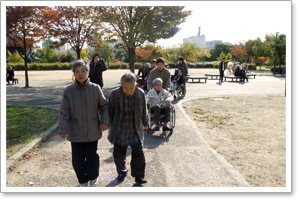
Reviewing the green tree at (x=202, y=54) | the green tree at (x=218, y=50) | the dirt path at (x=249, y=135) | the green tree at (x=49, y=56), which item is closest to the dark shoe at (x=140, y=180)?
the dirt path at (x=249, y=135)

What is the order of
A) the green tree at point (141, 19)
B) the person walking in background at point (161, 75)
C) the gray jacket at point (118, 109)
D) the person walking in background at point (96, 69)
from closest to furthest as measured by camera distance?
the gray jacket at point (118, 109)
the person walking in background at point (161, 75)
the person walking in background at point (96, 69)
the green tree at point (141, 19)

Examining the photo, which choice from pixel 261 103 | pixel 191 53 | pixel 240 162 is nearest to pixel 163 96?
pixel 240 162

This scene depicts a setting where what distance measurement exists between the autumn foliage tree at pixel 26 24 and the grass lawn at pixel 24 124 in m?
8.81

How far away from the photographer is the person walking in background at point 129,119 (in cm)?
347

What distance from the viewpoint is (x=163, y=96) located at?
6066 millimetres

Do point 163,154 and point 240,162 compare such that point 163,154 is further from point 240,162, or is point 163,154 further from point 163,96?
point 163,96

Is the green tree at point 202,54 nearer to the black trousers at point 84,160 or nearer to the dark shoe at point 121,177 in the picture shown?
the dark shoe at point 121,177

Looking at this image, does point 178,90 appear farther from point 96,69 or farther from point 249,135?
point 249,135

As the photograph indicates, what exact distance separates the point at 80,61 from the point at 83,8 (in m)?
17.4

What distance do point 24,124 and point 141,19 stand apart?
11518mm

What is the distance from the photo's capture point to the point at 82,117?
329cm

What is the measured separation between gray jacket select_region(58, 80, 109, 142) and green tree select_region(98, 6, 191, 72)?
13.5 meters

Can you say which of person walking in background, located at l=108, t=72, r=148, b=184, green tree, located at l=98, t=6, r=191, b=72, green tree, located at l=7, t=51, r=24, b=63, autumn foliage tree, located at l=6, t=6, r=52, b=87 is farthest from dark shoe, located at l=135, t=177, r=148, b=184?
green tree, located at l=7, t=51, r=24, b=63

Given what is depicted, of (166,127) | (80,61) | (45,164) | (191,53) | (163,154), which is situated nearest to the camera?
(80,61)
